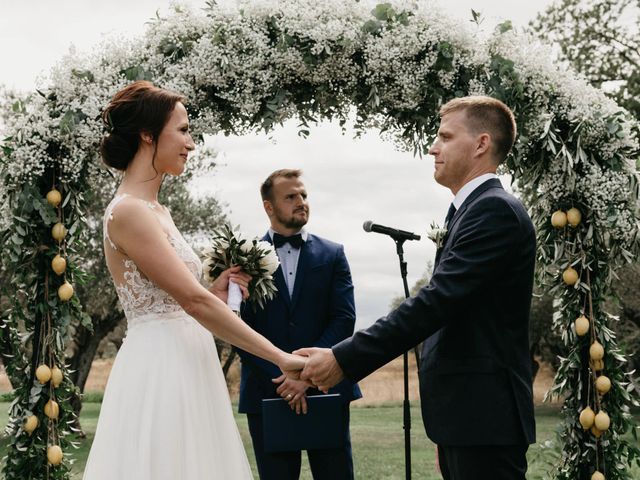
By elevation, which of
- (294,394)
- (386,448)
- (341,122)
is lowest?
(386,448)

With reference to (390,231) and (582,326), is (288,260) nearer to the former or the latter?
(390,231)

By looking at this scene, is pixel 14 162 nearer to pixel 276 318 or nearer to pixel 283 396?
pixel 276 318

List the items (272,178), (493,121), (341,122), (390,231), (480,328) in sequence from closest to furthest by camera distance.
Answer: (480,328), (493,121), (390,231), (272,178), (341,122)

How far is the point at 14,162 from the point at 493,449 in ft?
13.1

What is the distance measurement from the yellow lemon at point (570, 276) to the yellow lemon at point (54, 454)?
157 inches

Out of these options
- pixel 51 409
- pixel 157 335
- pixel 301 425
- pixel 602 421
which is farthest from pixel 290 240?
pixel 602 421

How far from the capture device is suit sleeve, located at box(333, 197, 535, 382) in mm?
3557

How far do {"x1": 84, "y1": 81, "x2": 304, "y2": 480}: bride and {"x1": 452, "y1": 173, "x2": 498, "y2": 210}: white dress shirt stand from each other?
126 centimetres

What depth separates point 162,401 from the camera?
3.75 meters

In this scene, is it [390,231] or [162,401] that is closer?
[162,401]

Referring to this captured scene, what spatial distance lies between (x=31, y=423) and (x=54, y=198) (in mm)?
1671

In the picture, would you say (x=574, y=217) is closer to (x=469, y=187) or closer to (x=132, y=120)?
(x=469, y=187)

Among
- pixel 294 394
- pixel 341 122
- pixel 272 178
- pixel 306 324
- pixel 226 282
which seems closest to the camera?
pixel 226 282

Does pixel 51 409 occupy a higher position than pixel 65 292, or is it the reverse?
pixel 65 292
